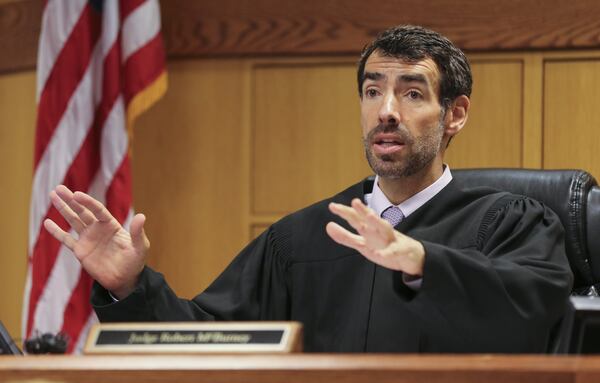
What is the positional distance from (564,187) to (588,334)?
3.30 ft

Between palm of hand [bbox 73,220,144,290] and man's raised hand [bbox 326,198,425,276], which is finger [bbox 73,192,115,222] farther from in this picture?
man's raised hand [bbox 326,198,425,276]

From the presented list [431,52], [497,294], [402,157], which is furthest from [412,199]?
[497,294]

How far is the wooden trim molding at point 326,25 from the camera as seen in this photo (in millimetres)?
3914

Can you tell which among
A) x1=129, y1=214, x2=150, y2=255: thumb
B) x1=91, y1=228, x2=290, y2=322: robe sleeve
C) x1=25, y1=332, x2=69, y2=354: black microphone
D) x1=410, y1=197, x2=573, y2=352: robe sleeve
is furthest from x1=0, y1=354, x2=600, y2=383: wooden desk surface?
x1=91, y1=228, x2=290, y2=322: robe sleeve

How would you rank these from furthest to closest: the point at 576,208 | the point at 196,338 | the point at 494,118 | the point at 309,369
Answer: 1. the point at 494,118
2. the point at 576,208
3. the point at 196,338
4. the point at 309,369

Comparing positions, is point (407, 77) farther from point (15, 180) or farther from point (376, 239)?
point (15, 180)

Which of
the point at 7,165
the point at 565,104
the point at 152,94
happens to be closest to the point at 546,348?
the point at 565,104

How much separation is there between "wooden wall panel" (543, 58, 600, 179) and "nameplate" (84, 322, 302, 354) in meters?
2.64

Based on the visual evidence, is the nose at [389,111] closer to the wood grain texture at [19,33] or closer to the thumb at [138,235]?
the thumb at [138,235]

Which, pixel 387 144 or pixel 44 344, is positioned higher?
pixel 387 144

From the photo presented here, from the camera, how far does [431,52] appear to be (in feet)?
8.43

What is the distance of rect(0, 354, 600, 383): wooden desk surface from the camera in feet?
4.25

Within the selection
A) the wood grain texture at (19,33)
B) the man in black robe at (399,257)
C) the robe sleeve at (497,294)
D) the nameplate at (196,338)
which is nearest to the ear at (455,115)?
the man in black robe at (399,257)

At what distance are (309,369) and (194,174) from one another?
3033mm
